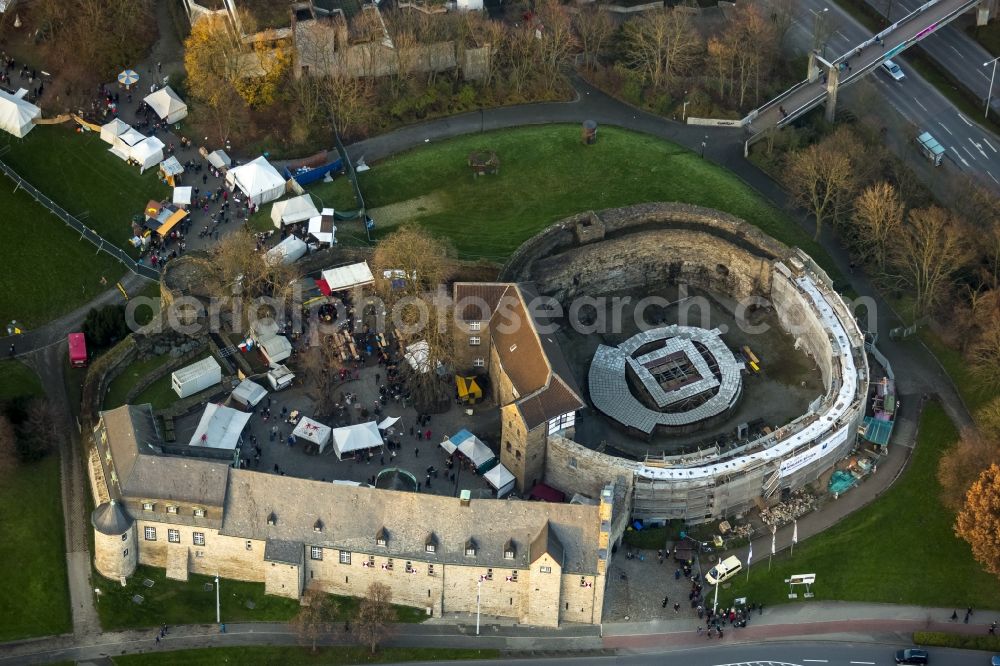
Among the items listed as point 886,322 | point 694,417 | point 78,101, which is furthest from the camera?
point 78,101

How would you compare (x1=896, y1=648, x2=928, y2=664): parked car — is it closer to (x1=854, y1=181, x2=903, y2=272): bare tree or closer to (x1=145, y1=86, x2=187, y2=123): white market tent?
(x1=854, y1=181, x2=903, y2=272): bare tree

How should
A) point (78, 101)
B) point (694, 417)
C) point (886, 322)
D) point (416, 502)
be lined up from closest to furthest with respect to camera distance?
point (416, 502)
point (694, 417)
point (886, 322)
point (78, 101)

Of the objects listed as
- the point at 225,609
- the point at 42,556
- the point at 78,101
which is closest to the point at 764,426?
the point at 225,609

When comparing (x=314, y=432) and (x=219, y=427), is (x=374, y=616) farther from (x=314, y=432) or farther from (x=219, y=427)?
(x=219, y=427)

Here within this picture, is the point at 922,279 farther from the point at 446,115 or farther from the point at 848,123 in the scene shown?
the point at 446,115

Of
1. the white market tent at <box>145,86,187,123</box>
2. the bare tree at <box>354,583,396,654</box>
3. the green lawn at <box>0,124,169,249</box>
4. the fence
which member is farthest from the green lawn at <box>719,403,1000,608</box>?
the white market tent at <box>145,86,187,123</box>

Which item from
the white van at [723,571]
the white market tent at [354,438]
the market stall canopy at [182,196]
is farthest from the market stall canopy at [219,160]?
the white van at [723,571]

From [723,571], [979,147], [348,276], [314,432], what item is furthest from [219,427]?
[979,147]
